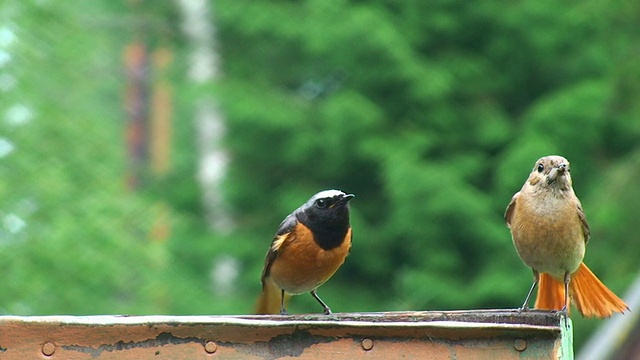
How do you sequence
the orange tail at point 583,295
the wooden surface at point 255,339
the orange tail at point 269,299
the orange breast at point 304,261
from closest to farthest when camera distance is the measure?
the wooden surface at point 255,339
the orange tail at point 583,295
the orange breast at point 304,261
the orange tail at point 269,299

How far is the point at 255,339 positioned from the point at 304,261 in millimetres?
2223

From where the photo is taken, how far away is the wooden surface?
282 cm

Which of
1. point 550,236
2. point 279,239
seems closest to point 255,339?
point 550,236

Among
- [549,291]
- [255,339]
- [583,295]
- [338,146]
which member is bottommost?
[255,339]

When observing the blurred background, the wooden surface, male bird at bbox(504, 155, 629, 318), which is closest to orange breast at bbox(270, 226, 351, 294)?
male bird at bbox(504, 155, 629, 318)

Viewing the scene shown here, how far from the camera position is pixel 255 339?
2881mm

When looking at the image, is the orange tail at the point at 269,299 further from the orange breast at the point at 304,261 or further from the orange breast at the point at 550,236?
the orange breast at the point at 550,236

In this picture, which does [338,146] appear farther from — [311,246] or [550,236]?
[550,236]

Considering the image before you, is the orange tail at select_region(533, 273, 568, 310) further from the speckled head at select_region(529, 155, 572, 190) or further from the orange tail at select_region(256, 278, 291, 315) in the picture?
the orange tail at select_region(256, 278, 291, 315)

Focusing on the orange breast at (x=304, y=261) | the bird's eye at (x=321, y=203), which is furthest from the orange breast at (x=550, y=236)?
the bird's eye at (x=321, y=203)

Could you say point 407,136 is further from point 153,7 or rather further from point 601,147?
point 153,7

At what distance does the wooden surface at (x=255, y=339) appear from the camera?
111 inches

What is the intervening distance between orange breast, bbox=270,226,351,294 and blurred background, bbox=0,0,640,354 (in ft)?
24.0

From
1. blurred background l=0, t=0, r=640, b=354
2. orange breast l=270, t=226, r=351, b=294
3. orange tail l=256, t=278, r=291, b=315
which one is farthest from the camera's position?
blurred background l=0, t=0, r=640, b=354
